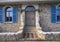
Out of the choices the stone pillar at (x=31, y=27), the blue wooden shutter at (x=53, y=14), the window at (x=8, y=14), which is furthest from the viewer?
the window at (x=8, y=14)

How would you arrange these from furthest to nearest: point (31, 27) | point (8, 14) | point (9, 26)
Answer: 1. point (8, 14)
2. point (9, 26)
3. point (31, 27)

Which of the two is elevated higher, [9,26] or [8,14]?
[8,14]

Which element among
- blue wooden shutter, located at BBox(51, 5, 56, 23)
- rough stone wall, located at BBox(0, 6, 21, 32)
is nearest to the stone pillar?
rough stone wall, located at BBox(0, 6, 21, 32)

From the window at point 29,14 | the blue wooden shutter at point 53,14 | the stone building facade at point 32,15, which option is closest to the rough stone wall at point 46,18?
the stone building facade at point 32,15

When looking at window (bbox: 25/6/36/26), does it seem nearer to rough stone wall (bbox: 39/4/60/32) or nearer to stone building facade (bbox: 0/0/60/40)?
stone building facade (bbox: 0/0/60/40)

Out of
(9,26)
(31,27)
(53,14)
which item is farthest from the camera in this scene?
(9,26)

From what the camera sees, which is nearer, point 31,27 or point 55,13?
point 31,27

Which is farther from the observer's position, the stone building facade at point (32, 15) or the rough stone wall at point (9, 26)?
the rough stone wall at point (9, 26)

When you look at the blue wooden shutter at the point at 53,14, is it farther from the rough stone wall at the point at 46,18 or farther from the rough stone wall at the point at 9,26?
the rough stone wall at the point at 9,26

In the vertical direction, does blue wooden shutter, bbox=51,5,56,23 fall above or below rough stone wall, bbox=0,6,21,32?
above

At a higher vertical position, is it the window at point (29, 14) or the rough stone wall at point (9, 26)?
the window at point (29, 14)

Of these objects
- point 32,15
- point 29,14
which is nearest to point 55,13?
point 32,15

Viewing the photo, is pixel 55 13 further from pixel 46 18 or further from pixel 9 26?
pixel 9 26

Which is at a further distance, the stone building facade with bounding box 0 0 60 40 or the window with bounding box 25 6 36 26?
the window with bounding box 25 6 36 26
